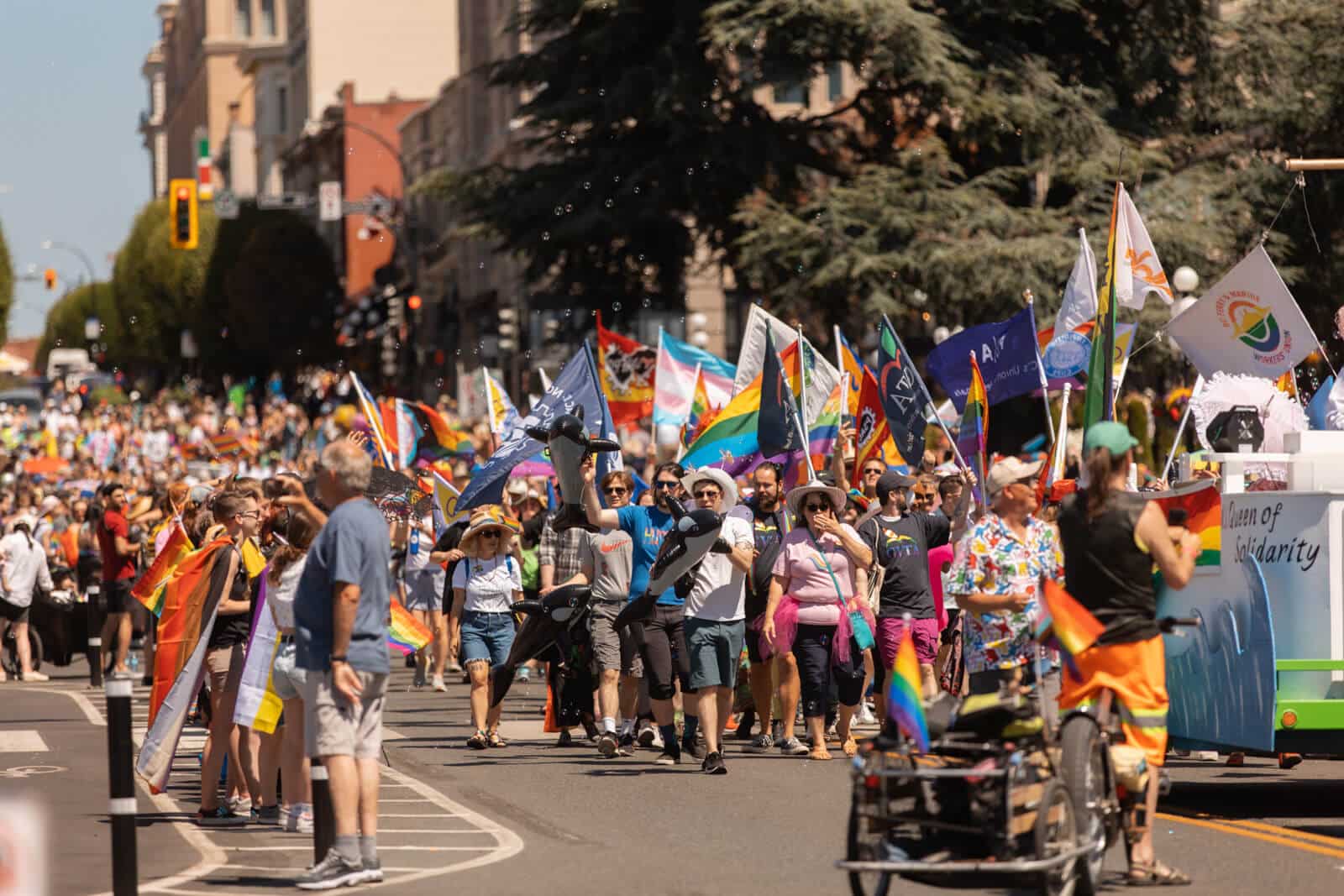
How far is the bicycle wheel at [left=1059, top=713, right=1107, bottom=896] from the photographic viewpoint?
869 cm

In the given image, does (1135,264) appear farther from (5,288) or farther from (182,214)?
(5,288)

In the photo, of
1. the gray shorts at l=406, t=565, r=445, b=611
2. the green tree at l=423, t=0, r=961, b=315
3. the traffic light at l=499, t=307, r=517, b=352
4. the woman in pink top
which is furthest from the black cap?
the traffic light at l=499, t=307, r=517, b=352

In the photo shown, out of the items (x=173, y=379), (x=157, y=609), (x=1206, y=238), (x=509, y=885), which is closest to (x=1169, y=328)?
(x=157, y=609)

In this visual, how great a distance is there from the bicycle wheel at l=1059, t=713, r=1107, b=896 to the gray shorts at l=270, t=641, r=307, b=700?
3.83 meters

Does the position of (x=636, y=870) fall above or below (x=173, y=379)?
below

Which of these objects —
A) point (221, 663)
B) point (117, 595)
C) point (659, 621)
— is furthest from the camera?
point (117, 595)

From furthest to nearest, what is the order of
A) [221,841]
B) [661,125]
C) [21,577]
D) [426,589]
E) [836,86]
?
1. [836,86]
2. [661,125]
3. [21,577]
4. [426,589]
5. [221,841]

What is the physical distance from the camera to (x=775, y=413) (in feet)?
60.1

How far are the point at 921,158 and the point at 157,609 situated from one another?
76.7ft

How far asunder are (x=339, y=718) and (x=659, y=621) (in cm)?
511

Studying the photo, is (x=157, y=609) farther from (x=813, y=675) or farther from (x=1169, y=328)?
(x=1169, y=328)

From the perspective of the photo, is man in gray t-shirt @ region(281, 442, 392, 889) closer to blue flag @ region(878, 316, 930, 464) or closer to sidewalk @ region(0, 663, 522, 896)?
sidewalk @ region(0, 663, 522, 896)

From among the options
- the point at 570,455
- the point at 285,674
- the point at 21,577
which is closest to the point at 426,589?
the point at 21,577

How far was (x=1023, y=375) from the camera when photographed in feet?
58.2
